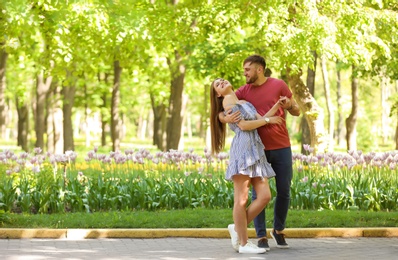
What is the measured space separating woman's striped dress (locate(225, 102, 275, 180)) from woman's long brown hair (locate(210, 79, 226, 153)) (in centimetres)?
19

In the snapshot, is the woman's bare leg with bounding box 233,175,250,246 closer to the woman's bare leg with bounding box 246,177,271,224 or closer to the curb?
the woman's bare leg with bounding box 246,177,271,224

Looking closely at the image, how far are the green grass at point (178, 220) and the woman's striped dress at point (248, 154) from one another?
216 centimetres

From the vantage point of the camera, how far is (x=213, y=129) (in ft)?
28.4

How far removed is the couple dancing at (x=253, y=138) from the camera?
8383mm

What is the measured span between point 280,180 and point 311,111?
1151cm

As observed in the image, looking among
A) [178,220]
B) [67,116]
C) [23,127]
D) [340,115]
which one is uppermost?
[340,115]

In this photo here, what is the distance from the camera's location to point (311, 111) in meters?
20.0

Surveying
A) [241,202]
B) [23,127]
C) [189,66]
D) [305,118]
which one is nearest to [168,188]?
[241,202]

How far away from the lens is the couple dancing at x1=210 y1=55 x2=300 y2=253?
8.38 metres

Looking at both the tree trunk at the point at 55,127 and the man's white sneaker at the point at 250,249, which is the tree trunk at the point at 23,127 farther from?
the man's white sneaker at the point at 250,249

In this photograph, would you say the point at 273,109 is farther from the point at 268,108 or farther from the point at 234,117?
the point at 234,117

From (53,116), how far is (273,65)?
46.0 ft

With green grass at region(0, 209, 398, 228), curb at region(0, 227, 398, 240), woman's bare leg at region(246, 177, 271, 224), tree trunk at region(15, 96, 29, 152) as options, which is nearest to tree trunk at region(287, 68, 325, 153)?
green grass at region(0, 209, 398, 228)

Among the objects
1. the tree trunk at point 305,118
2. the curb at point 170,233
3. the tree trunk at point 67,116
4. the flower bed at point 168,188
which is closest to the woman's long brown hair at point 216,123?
the curb at point 170,233
